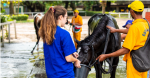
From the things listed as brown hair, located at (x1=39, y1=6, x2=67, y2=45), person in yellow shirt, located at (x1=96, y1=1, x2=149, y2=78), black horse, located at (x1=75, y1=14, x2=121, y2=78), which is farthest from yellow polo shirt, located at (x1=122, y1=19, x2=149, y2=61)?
brown hair, located at (x1=39, y1=6, x2=67, y2=45)

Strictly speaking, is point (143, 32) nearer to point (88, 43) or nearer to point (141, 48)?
point (141, 48)

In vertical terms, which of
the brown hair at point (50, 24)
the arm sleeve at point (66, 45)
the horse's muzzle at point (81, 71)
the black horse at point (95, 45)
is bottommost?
the horse's muzzle at point (81, 71)

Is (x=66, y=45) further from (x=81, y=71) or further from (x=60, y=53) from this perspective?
(x=81, y=71)

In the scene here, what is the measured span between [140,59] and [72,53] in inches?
39.5

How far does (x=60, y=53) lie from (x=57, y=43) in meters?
0.12

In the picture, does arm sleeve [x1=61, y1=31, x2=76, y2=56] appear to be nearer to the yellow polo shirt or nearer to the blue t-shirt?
the blue t-shirt

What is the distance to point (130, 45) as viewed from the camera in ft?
8.36

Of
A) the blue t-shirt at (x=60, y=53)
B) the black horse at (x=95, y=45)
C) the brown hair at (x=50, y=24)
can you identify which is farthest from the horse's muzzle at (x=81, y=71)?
the brown hair at (x=50, y=24)

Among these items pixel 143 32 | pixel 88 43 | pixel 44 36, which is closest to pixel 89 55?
pixel 88 43

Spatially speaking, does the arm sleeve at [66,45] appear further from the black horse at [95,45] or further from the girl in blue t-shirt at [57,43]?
the black horse at [95,45]

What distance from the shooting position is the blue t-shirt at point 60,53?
6.92 feet

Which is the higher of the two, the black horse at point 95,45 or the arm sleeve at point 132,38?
the arm sleeve at point 132,38

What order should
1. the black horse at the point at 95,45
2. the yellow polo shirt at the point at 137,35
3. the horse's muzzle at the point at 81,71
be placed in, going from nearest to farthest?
the yellow polo shirt at the point at 137,35 → the horse's muzzle at the point at 81,71 → the black horse at the point at 95,45

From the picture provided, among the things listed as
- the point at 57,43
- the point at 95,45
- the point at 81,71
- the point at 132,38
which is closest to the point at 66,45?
the point at 57,43
